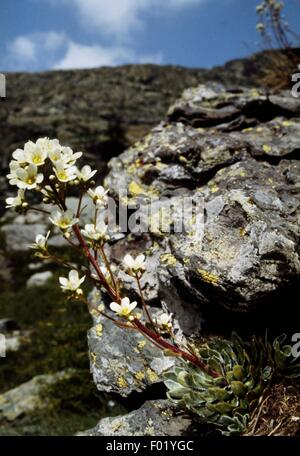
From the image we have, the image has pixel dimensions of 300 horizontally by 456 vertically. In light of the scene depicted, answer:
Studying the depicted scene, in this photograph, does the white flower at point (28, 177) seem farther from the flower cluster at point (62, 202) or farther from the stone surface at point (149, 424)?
the stone surface at point (149, 424)

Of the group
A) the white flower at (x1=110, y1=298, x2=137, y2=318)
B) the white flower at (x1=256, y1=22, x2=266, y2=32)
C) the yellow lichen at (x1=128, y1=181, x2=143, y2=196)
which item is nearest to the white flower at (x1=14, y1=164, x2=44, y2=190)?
the white flower at (x1=110, y1=298, x2=137, y2=318)

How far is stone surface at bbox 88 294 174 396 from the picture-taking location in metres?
3.12

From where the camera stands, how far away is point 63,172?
2336 millimetres

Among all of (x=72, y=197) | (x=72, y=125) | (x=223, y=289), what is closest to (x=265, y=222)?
(x=223, y=289)

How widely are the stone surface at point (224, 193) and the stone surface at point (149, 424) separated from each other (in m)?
0.59

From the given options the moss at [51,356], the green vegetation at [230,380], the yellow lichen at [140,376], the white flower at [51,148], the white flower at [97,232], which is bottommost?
the moss at [51,356]

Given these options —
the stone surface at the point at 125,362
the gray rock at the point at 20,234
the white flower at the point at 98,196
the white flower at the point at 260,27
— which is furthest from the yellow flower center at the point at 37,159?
the gray rock at the point at 20,234

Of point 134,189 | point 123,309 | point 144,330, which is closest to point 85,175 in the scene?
point 123,309

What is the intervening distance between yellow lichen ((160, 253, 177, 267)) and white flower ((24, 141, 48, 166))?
A: 4.16ft

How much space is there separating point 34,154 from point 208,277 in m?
1.31

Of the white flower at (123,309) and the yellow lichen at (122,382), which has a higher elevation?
the white flower at (123,309)

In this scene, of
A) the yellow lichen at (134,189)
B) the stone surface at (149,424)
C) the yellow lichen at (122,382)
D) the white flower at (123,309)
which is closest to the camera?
the white flower at (123,309)

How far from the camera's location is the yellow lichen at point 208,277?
8.93 feet

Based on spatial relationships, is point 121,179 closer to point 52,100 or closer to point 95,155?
point 95,155
